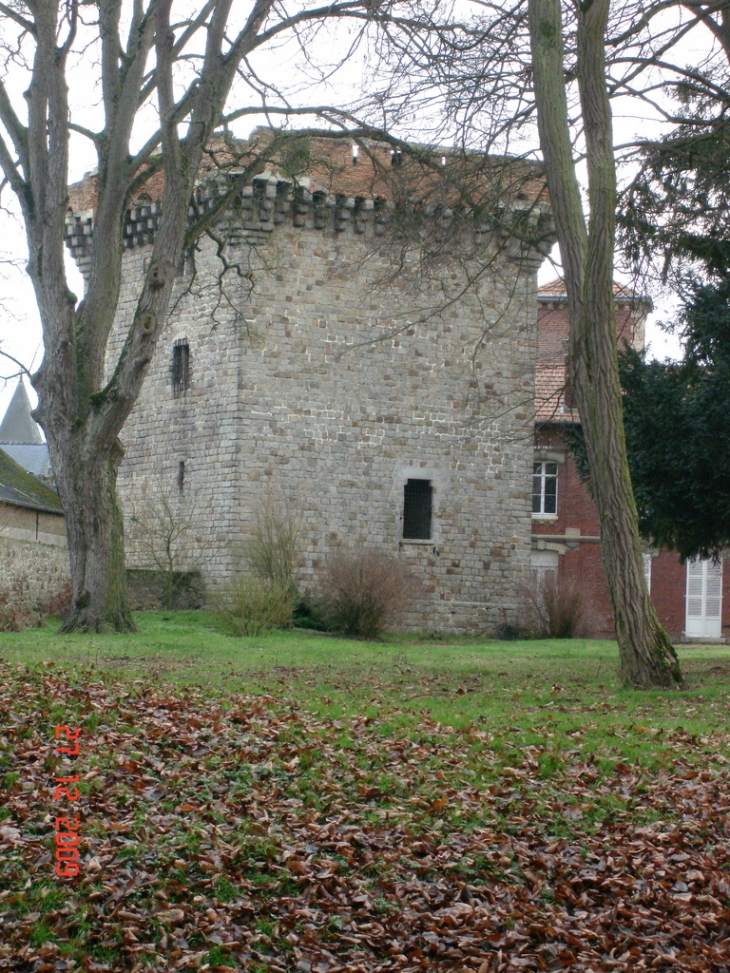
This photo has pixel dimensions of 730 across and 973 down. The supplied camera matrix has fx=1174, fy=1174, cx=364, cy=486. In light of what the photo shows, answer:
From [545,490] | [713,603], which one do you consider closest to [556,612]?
[545,490]

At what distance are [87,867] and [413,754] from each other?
8.70 ft

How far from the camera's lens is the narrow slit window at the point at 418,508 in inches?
977

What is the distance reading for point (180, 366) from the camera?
24719 mm

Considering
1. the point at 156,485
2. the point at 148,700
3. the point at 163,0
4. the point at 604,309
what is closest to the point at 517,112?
the point at 604,309

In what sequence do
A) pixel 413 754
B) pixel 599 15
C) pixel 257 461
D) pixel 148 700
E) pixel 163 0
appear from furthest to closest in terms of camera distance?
pixel 257 461 < pixel 163 0 < pixel 599 15 < pixel 148 700 < pixel 413 754

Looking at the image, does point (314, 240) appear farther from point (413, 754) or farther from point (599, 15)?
point (413, 754)

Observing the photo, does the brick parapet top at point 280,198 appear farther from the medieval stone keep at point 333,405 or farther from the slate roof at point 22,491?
the slate roof at point 22,491

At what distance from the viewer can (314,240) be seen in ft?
80.0

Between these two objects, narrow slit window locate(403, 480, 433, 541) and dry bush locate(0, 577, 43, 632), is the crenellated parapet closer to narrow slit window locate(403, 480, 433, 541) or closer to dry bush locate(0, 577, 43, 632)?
narrow slit window locate(403, 480, 433, 541)

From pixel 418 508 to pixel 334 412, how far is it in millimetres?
2795

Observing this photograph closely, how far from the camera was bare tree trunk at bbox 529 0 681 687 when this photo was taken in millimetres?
11391

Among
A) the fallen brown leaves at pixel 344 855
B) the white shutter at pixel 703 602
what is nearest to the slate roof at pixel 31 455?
the white shutter at pixel 703 602

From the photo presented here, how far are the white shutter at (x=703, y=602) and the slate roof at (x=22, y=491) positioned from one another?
53.3 ft

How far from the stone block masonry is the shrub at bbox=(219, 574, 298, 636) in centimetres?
212
